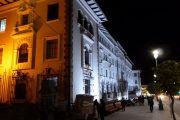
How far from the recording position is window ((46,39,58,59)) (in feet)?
70.2

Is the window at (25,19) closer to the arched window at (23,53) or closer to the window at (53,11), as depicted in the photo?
the arched window at (23,53)

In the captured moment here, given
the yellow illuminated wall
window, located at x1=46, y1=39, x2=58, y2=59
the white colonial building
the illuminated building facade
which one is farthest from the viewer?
the white colonial building

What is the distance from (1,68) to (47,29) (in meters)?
A: 6.86

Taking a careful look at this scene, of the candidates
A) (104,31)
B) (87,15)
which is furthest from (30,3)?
(104,31)

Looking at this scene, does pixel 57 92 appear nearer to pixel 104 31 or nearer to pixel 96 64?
pixel 96 64

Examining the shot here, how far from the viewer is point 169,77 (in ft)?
51.1

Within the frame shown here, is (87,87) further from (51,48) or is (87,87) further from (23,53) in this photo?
(23,53)

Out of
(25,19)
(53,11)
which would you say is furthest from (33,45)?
(53,11)

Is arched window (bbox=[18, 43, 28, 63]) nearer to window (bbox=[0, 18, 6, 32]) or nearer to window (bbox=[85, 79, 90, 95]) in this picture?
window (bbox=[0, 18, 6, 32])

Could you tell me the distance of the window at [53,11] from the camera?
72.6 feet

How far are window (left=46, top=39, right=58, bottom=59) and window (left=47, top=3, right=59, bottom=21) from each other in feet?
7.82

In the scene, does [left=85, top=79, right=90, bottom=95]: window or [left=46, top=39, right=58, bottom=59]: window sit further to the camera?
[left=85, top=79, right=90, bottom=95]: window

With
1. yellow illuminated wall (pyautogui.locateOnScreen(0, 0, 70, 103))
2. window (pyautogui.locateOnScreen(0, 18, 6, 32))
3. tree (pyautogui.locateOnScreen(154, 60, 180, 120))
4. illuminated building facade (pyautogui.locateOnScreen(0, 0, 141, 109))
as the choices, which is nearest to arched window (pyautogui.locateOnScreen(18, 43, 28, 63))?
illuminated building facade (pyautogui.locateOnScreen(0, 0, 141, 109))

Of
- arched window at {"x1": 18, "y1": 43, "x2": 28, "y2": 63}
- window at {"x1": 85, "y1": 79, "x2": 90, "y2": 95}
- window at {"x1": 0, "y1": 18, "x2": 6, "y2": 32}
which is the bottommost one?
window at {"x1": 85, "y1": 79, "x2": 90, "y2": 95}
